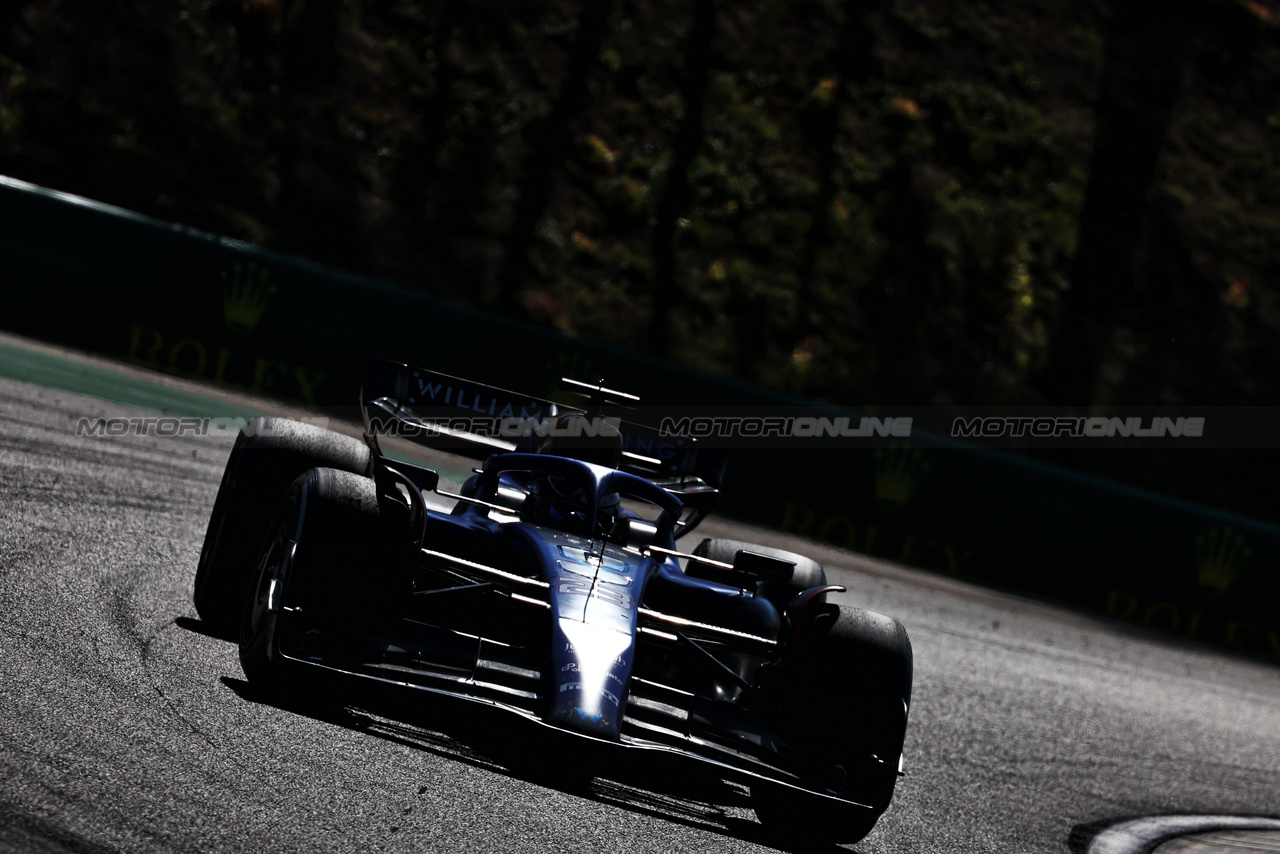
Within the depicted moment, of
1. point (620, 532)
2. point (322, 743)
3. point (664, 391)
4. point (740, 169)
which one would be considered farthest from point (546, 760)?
point (740, 169)

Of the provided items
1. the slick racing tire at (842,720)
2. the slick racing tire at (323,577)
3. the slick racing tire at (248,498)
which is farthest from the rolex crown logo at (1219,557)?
the slick racing tire at (323,577)

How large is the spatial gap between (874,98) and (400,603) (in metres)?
15.6

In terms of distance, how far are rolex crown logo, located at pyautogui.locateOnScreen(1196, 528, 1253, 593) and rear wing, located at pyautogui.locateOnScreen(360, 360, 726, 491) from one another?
7453mm

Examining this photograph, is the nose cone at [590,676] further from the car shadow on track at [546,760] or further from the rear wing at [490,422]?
the rear wing at [490,422]

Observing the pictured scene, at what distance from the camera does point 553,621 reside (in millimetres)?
4676

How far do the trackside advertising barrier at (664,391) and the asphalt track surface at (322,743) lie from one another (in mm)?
2074

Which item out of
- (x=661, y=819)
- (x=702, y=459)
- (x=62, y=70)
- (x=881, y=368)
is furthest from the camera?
(x=881, y=368)

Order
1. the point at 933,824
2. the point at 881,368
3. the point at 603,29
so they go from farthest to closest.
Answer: the point at 603,29 < the point at 881,368 < the point at 933,824

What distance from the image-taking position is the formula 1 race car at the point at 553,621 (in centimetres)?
451

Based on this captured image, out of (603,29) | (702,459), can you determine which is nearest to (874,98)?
(603,29)

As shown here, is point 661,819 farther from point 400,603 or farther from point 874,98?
point 874,98

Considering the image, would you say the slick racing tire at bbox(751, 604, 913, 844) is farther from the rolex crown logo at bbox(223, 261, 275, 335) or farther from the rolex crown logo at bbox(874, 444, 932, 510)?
the rolex crown logo at bbox(223, 261, 275, 335)

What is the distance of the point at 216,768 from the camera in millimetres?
4012

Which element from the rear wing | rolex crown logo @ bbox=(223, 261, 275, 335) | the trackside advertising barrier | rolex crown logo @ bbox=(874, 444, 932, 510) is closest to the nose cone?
the rear wing
